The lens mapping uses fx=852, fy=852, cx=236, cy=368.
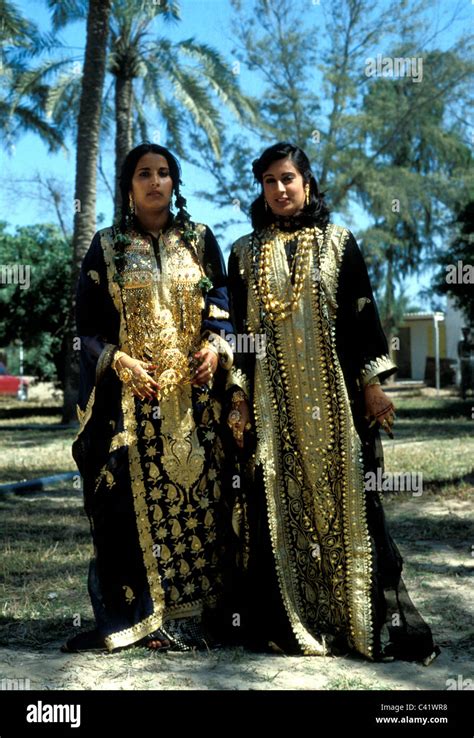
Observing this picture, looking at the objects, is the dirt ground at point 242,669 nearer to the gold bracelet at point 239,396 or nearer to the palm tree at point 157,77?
the gold bracelet at point 239,396

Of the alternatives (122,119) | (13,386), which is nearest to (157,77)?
(122,119)

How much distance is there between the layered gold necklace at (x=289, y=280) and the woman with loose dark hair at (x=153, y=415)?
23 centimetres

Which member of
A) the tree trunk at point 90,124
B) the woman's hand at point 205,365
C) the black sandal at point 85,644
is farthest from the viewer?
the tree trunk at point 90,124

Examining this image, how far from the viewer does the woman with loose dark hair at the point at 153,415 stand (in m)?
3.61

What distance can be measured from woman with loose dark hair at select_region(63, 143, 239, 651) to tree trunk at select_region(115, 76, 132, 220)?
41.1ft

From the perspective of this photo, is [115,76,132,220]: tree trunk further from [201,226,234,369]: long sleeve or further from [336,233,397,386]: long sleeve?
[336,233,397,386]: long sleeve

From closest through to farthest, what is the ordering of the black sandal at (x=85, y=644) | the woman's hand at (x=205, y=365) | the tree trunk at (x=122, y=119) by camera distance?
the black sandal at (x=85, y=644) < the woman's hand at (x=205, y=365) < the tree trunk at (x=122, y=119)

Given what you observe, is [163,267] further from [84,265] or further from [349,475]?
[349,475]

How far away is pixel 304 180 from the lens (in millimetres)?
3580

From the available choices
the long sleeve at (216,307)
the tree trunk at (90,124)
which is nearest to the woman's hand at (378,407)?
the long sleeve at (216,307)

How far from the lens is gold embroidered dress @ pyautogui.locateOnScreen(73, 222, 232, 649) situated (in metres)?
3.63

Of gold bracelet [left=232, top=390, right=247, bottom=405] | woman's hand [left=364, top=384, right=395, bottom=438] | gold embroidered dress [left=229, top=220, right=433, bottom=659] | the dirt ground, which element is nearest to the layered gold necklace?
gold embroidered dress [left=229, top=220, right=433, bottom=659]

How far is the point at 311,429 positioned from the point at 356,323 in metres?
0.48

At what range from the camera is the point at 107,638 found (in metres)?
3.49
